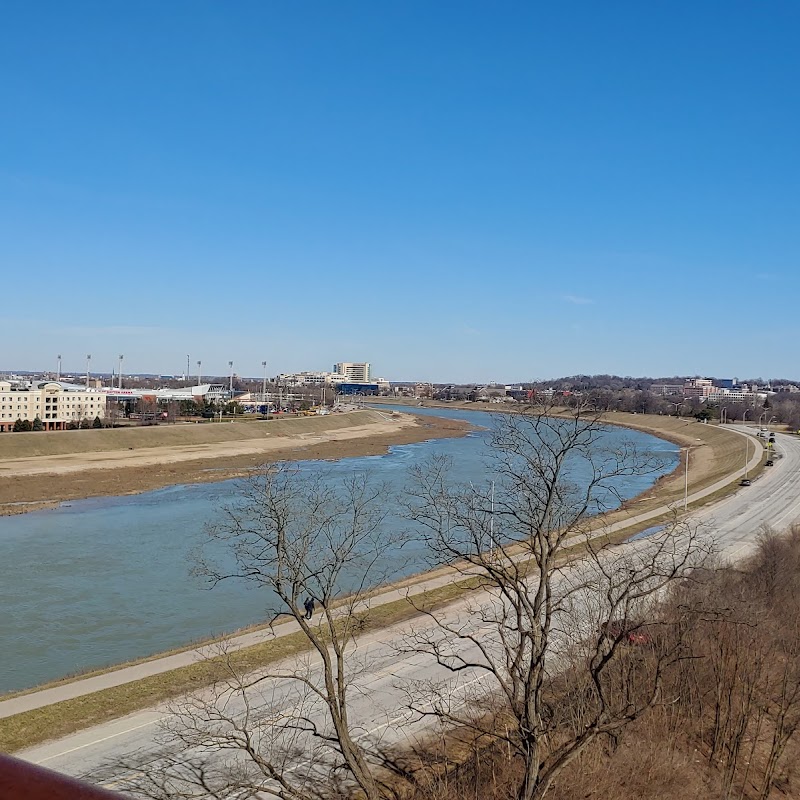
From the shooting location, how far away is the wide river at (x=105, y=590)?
17.7 m

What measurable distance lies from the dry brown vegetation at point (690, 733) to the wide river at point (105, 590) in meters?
4.44

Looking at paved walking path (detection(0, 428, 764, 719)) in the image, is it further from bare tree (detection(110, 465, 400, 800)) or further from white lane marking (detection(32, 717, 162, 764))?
white lane marking (detection(32, 717, 162, 764))

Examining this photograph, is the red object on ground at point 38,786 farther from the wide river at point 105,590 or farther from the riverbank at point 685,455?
the riverbank at point 685,455

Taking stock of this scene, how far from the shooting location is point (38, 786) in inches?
47.4

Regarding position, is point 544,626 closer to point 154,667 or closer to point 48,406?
point 154,667

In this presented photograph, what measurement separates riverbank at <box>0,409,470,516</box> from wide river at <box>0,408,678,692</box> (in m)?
5.54

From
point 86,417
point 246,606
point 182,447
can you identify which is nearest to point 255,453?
point 182,447

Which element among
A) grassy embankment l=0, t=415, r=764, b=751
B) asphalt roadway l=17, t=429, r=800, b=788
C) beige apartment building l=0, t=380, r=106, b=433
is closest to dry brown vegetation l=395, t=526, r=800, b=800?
asphalt roadway l=17, t=429, r=800, b=788

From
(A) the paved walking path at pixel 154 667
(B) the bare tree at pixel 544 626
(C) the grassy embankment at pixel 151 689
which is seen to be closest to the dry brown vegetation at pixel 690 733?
(B) the bare tree at pixel 544 626

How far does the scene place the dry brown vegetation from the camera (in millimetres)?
9922

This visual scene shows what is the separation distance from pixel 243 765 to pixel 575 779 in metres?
4.82

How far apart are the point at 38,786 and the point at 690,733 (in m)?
12.4

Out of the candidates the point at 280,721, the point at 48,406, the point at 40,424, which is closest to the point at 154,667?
the point at 280,721

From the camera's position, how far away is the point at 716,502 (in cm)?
4044
